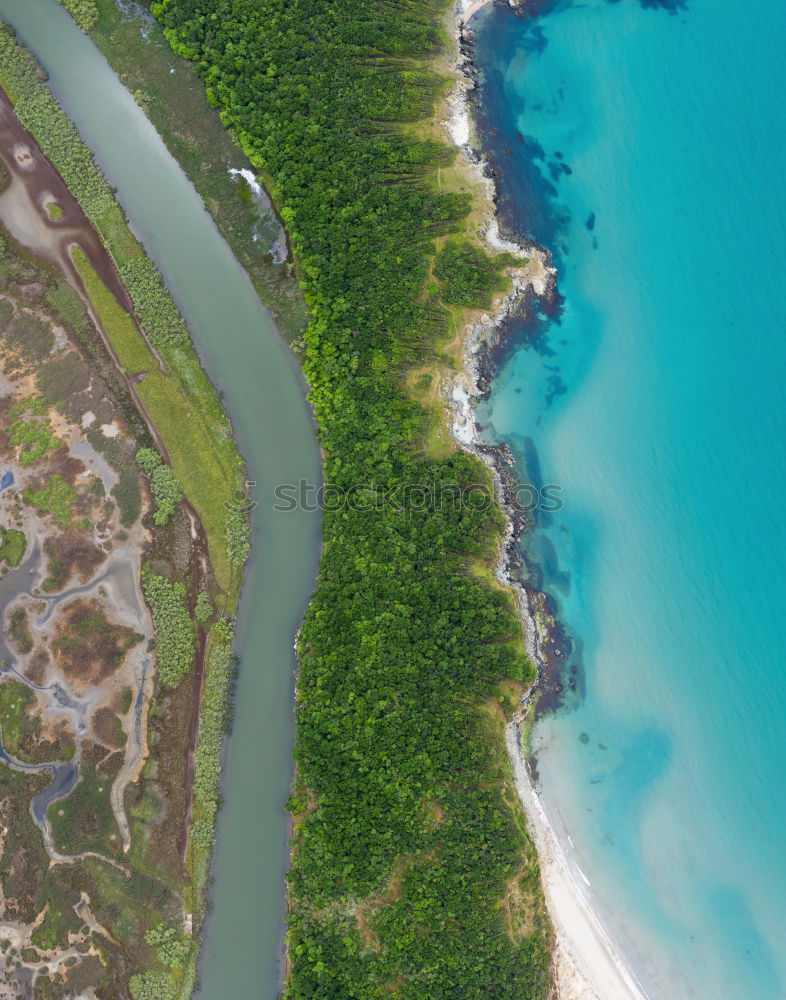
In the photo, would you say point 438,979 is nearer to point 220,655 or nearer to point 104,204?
point 220,655

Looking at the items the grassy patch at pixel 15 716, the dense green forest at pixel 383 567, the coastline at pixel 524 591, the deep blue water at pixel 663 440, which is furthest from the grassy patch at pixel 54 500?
the deep blue water at pixel 663 440

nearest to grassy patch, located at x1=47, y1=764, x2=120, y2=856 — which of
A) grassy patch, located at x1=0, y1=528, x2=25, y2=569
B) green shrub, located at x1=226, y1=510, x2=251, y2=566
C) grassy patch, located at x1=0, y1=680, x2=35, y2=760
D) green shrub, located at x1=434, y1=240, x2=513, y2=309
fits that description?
grassy patch, located at x1=0, y1=680, x2=35, y2=760

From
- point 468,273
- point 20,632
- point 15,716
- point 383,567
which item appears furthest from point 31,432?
point 468,273

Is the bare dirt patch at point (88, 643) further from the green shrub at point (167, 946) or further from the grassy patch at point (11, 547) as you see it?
the green shrub at point (167, 946)

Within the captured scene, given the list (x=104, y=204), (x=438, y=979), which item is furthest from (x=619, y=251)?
(x=438, y=979)

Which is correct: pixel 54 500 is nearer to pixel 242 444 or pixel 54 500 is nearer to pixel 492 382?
pixel 242 444

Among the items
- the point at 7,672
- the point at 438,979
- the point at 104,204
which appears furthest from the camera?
the point at 104,204
